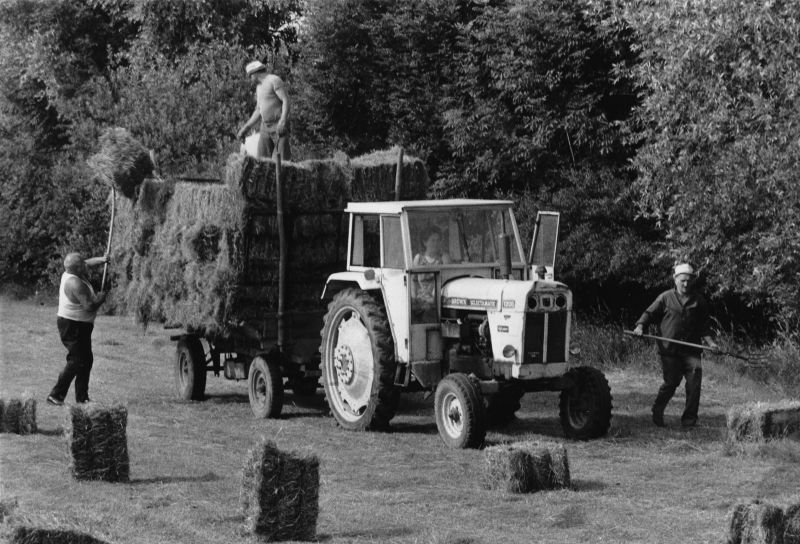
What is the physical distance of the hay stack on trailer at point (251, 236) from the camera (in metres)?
14.3

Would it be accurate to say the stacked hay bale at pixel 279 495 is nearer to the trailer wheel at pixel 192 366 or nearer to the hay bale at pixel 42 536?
the hay bale at pixel 42 536

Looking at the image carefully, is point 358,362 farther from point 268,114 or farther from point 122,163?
point 268,114

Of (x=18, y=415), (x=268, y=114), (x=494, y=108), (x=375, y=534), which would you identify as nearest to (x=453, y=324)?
(x=375, y=534)

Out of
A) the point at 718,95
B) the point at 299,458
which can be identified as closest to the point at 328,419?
the point at 299,458

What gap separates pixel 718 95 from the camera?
18.2m

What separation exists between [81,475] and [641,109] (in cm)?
1205

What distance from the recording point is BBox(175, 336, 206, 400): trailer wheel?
16250 mm

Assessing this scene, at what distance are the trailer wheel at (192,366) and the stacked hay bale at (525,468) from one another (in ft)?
21.3

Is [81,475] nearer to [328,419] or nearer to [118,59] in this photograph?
[328,419]

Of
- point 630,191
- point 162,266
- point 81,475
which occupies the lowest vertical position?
point 81,475

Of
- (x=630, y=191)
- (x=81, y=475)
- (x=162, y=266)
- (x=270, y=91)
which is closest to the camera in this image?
(x=81, y=475)

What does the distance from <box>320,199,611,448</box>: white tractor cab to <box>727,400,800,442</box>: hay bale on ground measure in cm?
124

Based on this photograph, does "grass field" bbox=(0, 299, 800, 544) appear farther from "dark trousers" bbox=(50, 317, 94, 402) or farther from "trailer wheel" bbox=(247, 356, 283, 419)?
"dark trousers" bbox=(50, 317, 94, 402)

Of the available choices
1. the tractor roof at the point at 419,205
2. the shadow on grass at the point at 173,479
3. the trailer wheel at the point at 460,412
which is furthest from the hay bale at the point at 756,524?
the tractor roof at the point at 419,205
